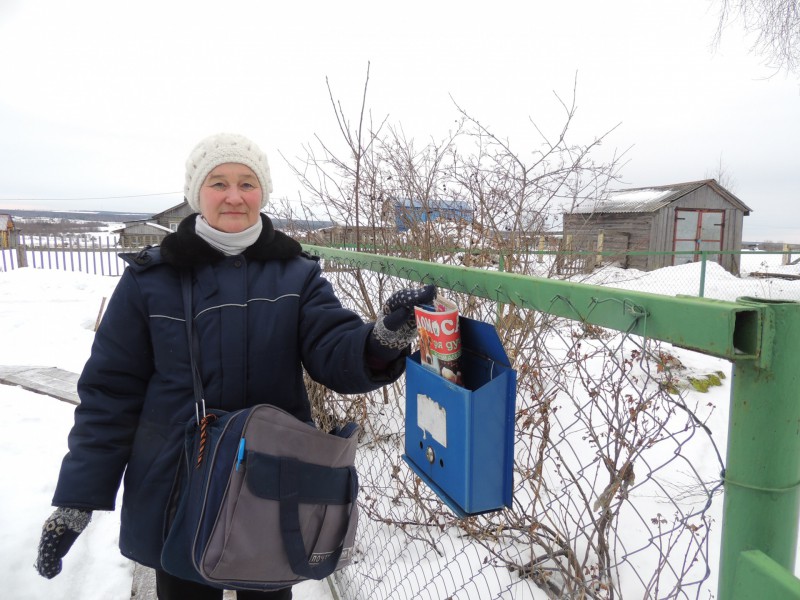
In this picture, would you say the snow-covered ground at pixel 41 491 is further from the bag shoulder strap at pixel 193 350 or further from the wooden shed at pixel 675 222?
the wooden shed at pixel 675 222

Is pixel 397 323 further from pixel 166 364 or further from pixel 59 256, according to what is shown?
pixel 59 256

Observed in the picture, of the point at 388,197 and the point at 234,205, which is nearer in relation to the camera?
the point at 234,205

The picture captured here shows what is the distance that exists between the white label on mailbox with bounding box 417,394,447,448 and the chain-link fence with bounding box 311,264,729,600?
1.90 feet

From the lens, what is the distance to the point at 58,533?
4.77ft

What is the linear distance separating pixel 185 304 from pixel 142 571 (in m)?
1.83

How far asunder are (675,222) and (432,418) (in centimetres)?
2014

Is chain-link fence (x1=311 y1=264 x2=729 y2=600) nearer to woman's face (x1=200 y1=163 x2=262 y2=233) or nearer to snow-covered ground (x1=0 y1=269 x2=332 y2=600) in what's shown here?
snow-covered ground (x1=0 y1=269 x2=332 y2=600)

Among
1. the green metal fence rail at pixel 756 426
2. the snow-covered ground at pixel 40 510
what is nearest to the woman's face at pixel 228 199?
the green metal fence rail at pixel 756 426

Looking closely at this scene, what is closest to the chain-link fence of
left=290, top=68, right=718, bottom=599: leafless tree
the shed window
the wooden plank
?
left=290, top=68, right=718, bottom=599: leafless tree

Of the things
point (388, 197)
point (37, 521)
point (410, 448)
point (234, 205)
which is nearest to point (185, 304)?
point (234, 205)

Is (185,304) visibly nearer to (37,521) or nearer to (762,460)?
(762,460)

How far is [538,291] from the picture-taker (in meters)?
1.04

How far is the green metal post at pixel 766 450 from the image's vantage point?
611 mm

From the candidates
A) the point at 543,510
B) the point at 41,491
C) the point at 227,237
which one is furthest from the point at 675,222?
the point at 227,237
